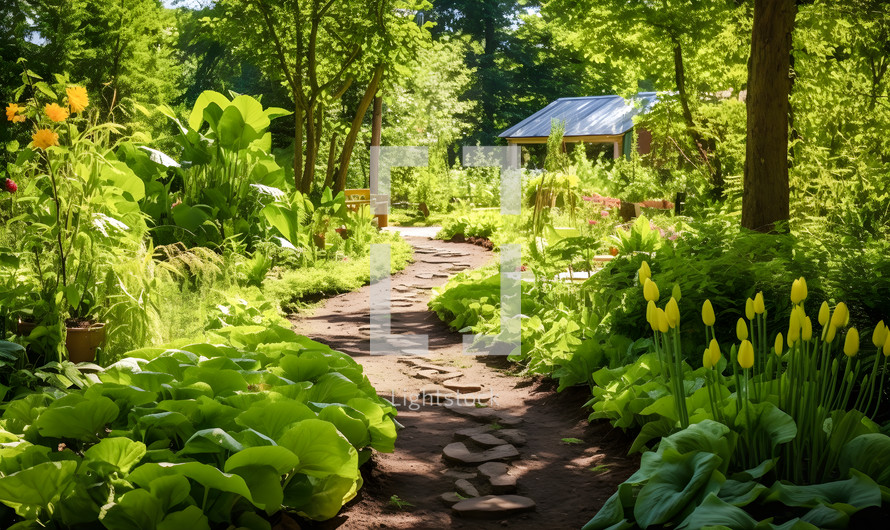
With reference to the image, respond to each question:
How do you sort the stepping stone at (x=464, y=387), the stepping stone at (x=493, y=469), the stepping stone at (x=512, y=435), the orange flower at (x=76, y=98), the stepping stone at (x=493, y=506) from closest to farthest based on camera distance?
the stepping stone at (x=493, y=506)
the stepping stone at (x=493, y=469)
the orange flower at (x=76, y=98)
the stepping stone at (x=512, y=435)
the stepping stone at (x=464, y=387)

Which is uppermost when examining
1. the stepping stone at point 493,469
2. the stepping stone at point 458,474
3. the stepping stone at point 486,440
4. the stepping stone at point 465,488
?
the stepping stone at point 486,440

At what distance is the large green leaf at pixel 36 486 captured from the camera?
2.29 m

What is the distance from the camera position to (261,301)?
265 inches

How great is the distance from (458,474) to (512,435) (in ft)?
1.89

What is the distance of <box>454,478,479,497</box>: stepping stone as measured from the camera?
129 inches

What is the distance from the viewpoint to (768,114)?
18.4 ft

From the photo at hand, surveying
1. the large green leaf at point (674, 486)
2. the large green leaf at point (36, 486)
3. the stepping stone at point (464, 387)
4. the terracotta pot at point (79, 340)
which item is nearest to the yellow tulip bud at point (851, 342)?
the large green leaf at point (674, 486)

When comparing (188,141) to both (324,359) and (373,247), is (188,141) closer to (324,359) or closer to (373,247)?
(373,247)

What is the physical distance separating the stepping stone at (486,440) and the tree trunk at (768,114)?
289 centimetres

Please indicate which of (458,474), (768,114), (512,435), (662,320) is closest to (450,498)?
(458,474)

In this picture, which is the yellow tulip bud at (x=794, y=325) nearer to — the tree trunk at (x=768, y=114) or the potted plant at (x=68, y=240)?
the potted plant at (x=68, y=240)

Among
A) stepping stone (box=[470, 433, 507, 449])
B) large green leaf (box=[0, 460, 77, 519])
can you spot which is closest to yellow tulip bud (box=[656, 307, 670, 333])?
stepping stone (box=[470, 433, 507, 449])

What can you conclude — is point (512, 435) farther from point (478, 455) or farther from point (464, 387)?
point (464, 387)

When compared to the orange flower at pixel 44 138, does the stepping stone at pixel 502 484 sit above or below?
below
